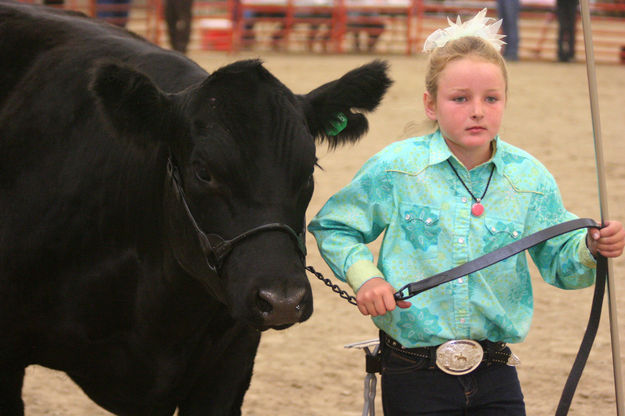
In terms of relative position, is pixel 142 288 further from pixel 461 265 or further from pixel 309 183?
pixel 461 265

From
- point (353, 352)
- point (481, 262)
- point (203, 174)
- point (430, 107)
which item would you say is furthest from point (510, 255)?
point (353, 352)

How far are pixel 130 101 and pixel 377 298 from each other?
90 centimetres

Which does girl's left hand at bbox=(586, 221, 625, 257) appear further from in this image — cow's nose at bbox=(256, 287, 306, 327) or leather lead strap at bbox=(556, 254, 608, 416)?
cow's nose at bbox=(256, 287, 306, 327)

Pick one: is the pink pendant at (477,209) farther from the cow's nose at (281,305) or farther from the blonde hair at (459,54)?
the cow's nose at (281,305)

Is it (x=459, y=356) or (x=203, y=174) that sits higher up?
(x=203, y=174)

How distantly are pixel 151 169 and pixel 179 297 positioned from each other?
391 mm

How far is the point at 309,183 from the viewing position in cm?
264

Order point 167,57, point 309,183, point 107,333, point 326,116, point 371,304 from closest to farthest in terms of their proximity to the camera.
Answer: point 371,304
point 309,183
point 326,116
point 107,333
point 167,57

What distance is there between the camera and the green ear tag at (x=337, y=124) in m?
2.91

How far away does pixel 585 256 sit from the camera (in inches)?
100

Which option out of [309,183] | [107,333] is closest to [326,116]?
[309,183]

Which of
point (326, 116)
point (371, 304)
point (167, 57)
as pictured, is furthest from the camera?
point (167, 57)

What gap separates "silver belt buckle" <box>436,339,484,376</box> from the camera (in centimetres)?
260

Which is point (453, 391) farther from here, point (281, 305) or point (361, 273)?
point (281, 305)
